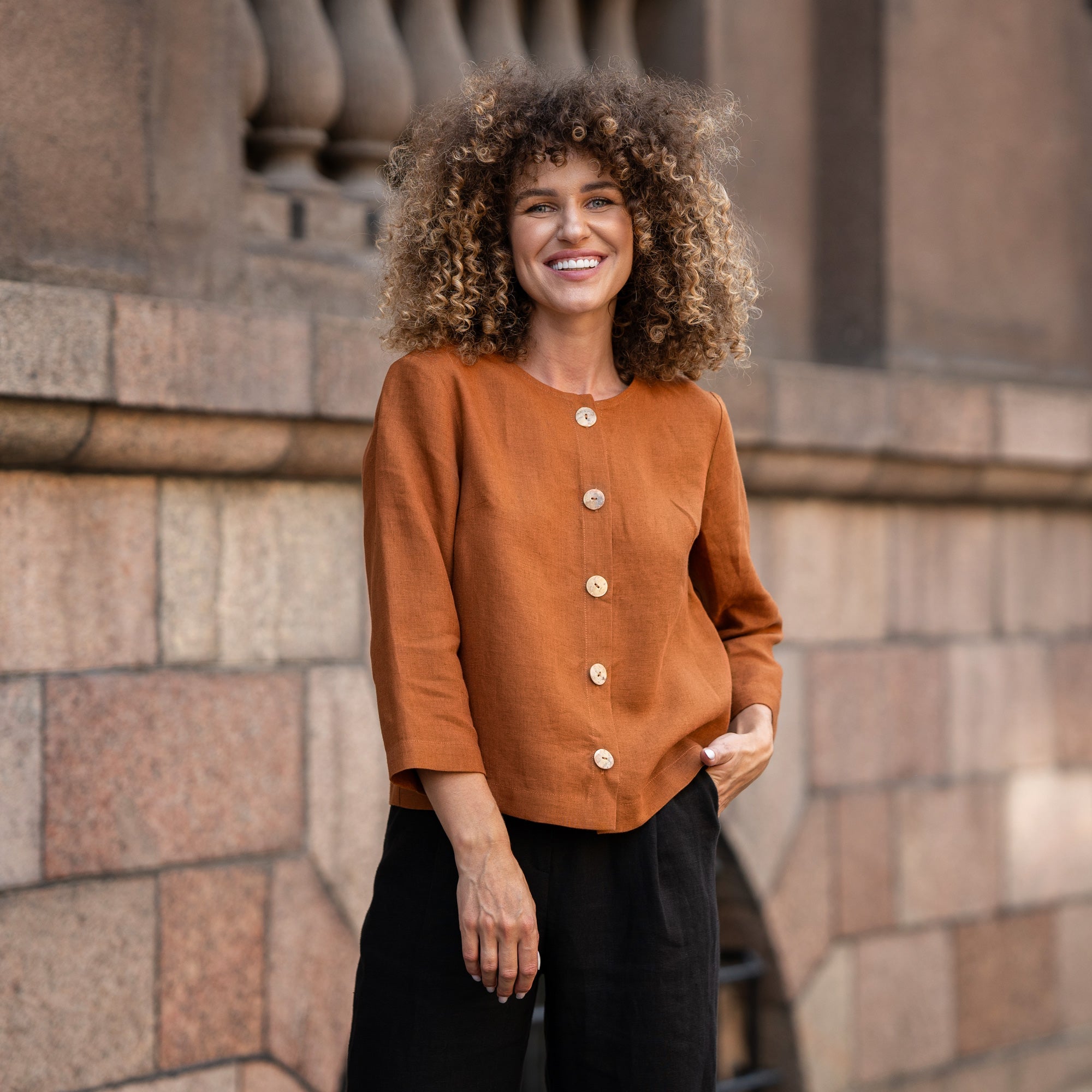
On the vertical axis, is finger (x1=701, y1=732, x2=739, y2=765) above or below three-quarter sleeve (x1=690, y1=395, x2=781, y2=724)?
below

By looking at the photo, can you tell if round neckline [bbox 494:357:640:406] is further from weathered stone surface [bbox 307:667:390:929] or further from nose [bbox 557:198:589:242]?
weathered stone surface [bbox 307:667:390:929]

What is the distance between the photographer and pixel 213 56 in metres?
3.20


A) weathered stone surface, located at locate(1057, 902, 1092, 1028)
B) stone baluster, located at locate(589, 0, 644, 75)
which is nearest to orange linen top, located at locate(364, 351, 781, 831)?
stone baluster, located at locate(589, 0, 644, 75)

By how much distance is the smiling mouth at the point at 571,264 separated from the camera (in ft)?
6.97

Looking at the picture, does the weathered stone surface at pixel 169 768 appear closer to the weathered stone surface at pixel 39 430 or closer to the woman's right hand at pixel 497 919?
the weathered stone surface at pixel 39 430

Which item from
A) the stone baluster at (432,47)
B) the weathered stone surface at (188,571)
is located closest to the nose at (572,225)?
the weathered stone surface at (188,571)

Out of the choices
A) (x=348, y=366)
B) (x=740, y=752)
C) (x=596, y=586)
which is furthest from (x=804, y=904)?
(x=596, y=586)

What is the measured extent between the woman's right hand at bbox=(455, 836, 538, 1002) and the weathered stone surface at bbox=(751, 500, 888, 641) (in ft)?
7.61

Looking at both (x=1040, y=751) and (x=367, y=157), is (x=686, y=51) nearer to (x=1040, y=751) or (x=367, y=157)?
(x=367, y=157)

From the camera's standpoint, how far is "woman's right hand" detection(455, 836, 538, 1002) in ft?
6.20

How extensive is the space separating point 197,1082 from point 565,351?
1.81 meters

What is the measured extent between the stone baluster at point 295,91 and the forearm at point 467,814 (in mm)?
2078

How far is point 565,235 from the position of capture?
210 centimetres

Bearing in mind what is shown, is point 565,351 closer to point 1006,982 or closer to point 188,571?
point 188,571
